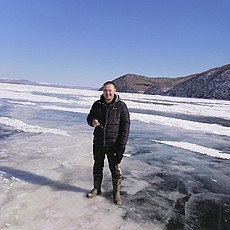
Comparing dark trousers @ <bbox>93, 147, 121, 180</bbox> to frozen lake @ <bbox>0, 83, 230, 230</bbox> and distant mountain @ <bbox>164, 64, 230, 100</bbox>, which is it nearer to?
frozen lake @ <bbox>0, 83, 230, 230</bbox>

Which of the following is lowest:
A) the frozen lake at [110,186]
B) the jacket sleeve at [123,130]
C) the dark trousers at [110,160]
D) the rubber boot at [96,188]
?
the frozen lake at [110,186]

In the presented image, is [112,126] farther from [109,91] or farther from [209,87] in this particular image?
[209,87]

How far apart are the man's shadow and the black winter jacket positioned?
1135mm

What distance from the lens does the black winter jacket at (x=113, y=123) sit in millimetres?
4219

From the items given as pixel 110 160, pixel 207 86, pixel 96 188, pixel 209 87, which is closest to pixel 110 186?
pixel 96 188

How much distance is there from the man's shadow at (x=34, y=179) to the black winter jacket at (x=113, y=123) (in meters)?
1.14

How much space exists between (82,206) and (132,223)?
0.85 metres

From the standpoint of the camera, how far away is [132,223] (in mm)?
3785

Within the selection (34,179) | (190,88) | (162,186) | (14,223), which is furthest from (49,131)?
(190,88)

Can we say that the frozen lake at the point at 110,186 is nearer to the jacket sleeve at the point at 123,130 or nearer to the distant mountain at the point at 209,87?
the jacket sleeve at the point at 123,130

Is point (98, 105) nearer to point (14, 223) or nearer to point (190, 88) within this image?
point (14, 223)

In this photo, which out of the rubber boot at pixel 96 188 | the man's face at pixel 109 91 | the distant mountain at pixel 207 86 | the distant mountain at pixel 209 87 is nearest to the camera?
the man's face at pixel 109 91

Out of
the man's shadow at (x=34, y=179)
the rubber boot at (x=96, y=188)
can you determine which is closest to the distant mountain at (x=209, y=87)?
the man's shadow at (x=34, y=179)

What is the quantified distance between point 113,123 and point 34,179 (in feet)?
6.93
